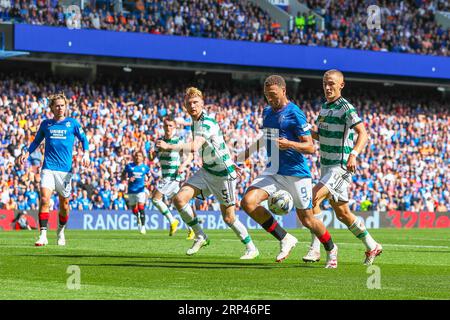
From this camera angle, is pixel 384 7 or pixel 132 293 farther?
pixel 384 7

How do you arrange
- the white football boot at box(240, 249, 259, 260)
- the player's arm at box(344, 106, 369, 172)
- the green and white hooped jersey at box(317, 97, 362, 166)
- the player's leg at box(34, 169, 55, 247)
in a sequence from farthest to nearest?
1. the player's leg at box(34, 169, 55, 247)
2. the white football boot at box(240, 249, 259, 260)
3. the green and white hooped jersey at box(317, 97, 362, 166)
4. the player's arm at box(344, 106, 369, 172)

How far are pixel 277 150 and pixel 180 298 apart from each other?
4.40 m

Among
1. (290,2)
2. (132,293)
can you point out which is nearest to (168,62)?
(290,2)

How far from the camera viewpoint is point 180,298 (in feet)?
31.3

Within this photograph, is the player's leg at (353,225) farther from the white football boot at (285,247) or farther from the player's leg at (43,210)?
the player's leg at (43,210)

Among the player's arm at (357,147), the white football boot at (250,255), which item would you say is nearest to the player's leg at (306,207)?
the player's arm at (357,147)

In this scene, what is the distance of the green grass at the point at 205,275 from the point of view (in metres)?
10.0

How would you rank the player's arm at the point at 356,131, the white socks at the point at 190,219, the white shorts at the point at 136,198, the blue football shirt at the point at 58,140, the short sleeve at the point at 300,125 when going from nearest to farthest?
1. the player's arm at the point at 356,131
2. the short sleeve at the point at 300,125
3. the white socks at the point at 190,219
4. the blue football shirt at the point at 58,140
5. the white shorts at the point at 136,198

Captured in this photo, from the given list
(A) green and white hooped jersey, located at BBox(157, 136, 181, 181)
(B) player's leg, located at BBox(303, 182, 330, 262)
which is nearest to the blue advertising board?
(A) green and white hooped jersey, located at BBox(157, 136, 181, 181)

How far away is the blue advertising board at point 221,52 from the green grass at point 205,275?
23.4 m

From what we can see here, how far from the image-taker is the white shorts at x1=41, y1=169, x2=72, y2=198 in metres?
18.4

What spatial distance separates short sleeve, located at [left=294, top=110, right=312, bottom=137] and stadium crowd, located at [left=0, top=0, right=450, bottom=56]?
27.7 metres

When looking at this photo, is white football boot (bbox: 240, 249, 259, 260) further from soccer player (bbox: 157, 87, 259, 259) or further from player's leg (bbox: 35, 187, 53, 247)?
player's leg (bbox: 35, 187, 53, 247)

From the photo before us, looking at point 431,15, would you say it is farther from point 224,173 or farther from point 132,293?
point 132,293
